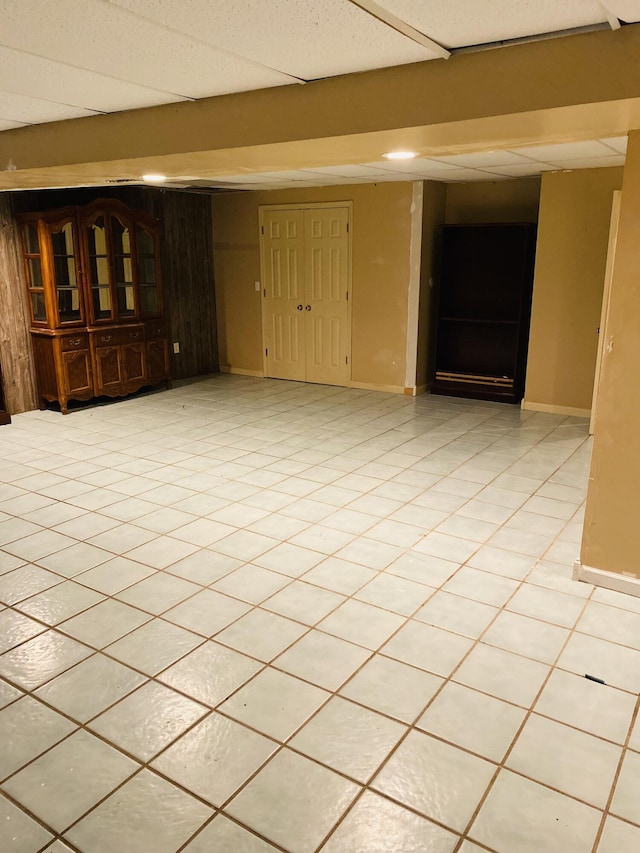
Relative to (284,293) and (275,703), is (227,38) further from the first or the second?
(284,293)

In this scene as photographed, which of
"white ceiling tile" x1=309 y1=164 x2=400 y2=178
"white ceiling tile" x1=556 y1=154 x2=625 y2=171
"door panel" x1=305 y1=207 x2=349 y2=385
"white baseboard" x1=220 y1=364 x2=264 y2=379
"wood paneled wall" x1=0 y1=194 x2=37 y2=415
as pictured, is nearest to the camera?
"white ceiling tile" x1=556 y1=154 x2=625 y2=171

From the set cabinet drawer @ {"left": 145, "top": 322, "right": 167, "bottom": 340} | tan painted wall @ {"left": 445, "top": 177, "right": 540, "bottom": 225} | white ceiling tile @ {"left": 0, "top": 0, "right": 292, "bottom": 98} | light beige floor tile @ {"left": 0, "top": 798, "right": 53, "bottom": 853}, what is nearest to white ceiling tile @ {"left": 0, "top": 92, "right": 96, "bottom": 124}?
white ceiling tile @ {"left": 0, "top": 0, "right": 292, "bottom": 98}

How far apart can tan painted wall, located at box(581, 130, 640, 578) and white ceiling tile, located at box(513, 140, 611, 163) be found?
67.7 inches

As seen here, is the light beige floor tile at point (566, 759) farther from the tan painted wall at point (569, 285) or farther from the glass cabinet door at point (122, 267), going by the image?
the glass cabinet door at point (122, 267)

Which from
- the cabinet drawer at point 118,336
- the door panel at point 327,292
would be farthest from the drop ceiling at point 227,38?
the door panel at point 327,292

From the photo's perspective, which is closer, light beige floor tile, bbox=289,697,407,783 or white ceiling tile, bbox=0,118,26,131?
light beige floor tile, bbox=289,697,407,783

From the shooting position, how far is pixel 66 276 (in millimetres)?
6199

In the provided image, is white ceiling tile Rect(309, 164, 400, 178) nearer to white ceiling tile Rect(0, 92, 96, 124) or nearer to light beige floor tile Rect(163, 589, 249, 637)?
white ceiling tile Rect(0, 92, 96, 124)

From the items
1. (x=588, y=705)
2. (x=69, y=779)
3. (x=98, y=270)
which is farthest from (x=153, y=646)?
(x=98, y=270)

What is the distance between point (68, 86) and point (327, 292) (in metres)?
5.01

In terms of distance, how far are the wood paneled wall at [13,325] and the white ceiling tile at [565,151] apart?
→ 176 inches

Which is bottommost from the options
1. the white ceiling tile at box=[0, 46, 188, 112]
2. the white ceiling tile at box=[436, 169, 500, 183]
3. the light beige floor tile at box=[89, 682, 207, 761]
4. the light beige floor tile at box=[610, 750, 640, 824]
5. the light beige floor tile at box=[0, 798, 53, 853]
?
the light beige floor tile at box=[610, 750, 640, 824]

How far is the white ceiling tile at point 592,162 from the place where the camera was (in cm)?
495

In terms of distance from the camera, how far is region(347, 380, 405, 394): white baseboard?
23.5 feet
